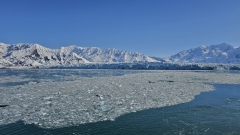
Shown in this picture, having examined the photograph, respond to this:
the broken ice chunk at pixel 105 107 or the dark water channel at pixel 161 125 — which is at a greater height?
the broken ice chunk at pixel 105 107

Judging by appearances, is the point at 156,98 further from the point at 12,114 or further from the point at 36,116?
the point at 12,114

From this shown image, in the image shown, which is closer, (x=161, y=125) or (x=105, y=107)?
(x=161, y=125)

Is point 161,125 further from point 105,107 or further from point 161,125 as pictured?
point 105,107

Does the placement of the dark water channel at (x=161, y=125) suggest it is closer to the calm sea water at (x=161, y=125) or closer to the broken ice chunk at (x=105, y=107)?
the calm sea water at (x=161, y=125)

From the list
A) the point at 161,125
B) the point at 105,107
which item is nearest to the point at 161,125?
the point at 161,125

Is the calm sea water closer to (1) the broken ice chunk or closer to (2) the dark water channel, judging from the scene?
(2) the dark water channel

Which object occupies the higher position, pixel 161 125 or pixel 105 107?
pixel 105 107

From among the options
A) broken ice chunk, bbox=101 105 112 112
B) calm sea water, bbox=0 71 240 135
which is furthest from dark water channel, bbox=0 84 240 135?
broken ice chunk, bbox=101 105 112 112

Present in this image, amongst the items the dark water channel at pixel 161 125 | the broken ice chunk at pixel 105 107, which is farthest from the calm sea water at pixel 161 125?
the broken ice chunk at pixel 105 107
